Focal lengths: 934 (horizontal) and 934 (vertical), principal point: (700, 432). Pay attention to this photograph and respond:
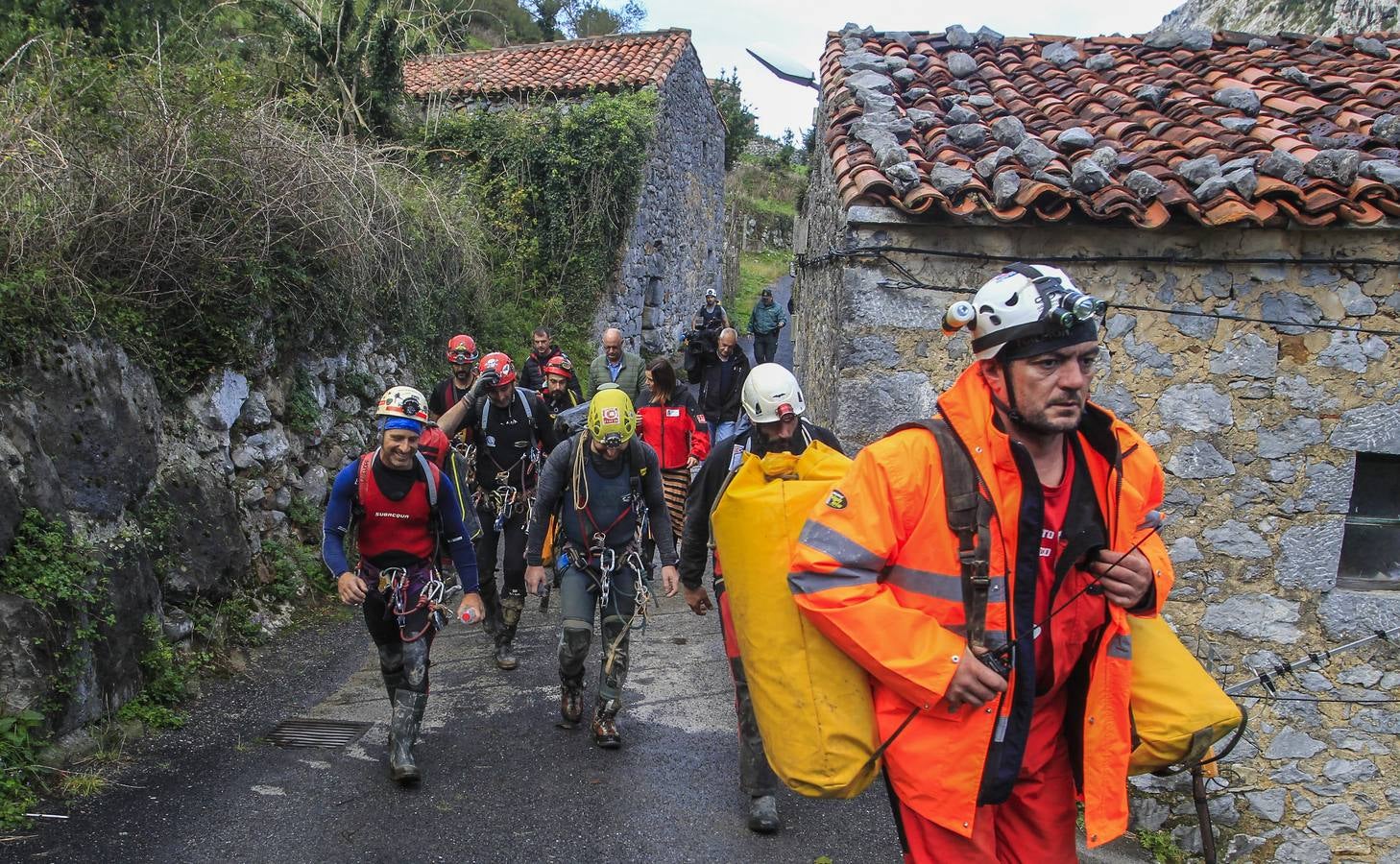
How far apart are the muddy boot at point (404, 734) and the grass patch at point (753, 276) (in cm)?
2195

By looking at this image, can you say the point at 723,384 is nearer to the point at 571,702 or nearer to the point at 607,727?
the point at 571,702

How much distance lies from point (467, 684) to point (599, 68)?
47.3ft

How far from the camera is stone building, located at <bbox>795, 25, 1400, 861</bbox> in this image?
5398mm

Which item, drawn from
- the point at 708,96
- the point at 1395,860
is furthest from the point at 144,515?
the point at 708,96

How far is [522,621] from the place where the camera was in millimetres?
7211

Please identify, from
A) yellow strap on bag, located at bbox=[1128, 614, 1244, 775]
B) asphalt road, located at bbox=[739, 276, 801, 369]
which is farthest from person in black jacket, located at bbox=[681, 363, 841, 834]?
asphalt road, located at bbox=[739, 276, 801, 369]

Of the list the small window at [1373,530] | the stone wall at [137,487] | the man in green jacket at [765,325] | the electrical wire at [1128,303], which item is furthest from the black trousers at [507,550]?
the man in green jacket at [765,325]

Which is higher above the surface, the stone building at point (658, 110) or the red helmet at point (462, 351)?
the stone building at point (658, 110)

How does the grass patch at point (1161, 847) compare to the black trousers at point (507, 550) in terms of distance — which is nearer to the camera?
the grass patch at point (1161, 847)

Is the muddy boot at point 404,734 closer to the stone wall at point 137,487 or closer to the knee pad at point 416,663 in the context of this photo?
the knee pad at point 416,663

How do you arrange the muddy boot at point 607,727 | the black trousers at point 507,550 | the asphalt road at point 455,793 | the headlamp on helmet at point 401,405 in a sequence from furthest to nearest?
the black trousers at point 507,550
the muddy boot at point 607,727
the headlamp on helmet at point 401,405
the asphalt road at point 455,793

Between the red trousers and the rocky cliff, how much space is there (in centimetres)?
1037

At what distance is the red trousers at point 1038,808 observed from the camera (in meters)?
2.46

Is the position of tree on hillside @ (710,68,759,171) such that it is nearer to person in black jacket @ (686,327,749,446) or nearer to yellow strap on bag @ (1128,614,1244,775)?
person in black jacket @ (686,327,749,446)
